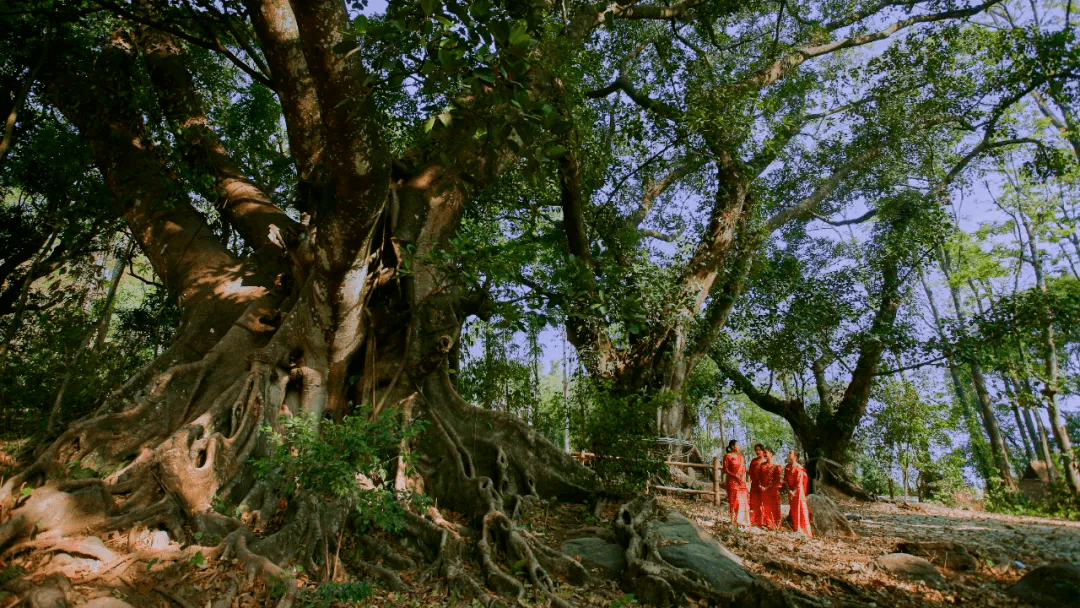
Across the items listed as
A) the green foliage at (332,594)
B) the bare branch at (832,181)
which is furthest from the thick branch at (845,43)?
the green foliage at (332,594)

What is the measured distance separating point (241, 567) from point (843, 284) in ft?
48.3

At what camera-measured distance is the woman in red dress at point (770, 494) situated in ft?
31.7

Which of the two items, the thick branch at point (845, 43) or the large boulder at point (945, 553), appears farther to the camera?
the thick branch at point (845, 43)

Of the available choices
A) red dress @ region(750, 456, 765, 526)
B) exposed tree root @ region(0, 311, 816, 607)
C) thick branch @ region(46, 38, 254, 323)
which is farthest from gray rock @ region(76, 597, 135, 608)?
red dress @ region(750, 456, 765, 526)

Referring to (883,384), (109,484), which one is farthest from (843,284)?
(109,484)

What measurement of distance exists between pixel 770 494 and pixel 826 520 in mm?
886

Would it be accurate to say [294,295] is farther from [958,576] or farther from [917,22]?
[917,22]

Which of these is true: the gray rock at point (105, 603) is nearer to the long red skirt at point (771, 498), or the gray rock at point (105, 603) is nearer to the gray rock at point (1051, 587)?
the gray rock at point (1051, 587)

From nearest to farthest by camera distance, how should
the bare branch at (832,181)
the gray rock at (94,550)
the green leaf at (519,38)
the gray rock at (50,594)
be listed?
the green leaf at (519,38)
the gray rock at (50,594)
the gray rock at (94,550)
the bare branch at (832,181)

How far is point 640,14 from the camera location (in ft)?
32.9

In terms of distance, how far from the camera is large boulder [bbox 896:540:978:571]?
6977mm

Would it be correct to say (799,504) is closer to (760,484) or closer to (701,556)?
(760,484)

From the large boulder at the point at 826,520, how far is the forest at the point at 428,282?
2282 millimetres

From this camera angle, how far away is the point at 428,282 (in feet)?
23.6
